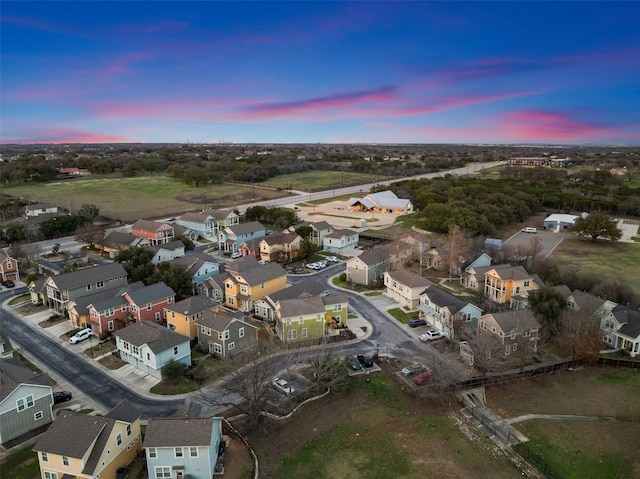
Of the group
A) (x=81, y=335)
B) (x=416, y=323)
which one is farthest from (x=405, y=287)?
(x=81, y=335)

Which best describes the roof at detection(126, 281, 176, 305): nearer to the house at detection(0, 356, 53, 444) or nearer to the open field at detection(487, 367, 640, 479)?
the house at detection(0, 356, 53, 444)

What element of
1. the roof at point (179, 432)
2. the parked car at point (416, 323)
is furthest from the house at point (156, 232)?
the roof at point (179, 432)

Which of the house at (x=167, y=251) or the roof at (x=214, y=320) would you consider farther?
the house at (x=167, y=251)

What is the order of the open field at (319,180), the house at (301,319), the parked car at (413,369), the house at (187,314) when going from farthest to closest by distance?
1. the open field at (319,180)
2. the house at (187,314)
3. the house at (301,319)
4. the parked car at (413,369)

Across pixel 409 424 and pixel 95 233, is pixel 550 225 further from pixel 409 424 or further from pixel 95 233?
pixel 95 233

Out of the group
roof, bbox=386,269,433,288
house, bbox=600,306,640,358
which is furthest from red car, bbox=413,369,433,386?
house, bbox=600,306,640,358

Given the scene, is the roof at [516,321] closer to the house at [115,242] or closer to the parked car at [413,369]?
the parked car at [413,369]

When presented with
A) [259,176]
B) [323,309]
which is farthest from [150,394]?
[259,176]

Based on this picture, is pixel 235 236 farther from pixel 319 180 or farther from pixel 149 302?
pixel 319 180
